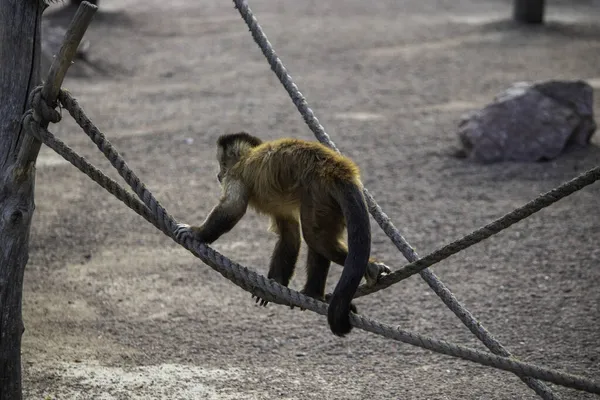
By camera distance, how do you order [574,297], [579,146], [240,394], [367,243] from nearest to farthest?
[367,243] → [240,394] → [574,297] → [579,146]

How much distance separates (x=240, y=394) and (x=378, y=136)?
539 centimetres

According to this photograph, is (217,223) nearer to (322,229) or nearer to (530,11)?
(322,229)

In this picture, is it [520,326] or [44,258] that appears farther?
[44,258]

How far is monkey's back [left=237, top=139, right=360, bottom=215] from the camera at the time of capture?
3736 mm

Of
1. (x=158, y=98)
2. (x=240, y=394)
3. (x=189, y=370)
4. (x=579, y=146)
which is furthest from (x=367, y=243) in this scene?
(x=158, y=98)

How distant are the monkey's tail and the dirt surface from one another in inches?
56.8

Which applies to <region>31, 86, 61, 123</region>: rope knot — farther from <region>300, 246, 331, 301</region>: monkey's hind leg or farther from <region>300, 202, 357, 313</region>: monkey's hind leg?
<region>300, 246, 331, 301</region>: monkey's hind leg

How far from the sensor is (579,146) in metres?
8.80

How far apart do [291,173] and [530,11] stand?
484 inches

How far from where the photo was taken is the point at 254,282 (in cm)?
376

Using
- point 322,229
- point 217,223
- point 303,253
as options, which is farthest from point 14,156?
point 303,253

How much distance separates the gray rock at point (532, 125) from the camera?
8.66 metres

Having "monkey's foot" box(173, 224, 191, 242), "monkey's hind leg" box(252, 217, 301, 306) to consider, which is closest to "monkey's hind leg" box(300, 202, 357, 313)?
"monkey's hind leg" box(252, 217, 301, 306)

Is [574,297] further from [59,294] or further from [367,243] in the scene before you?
[59,294]
